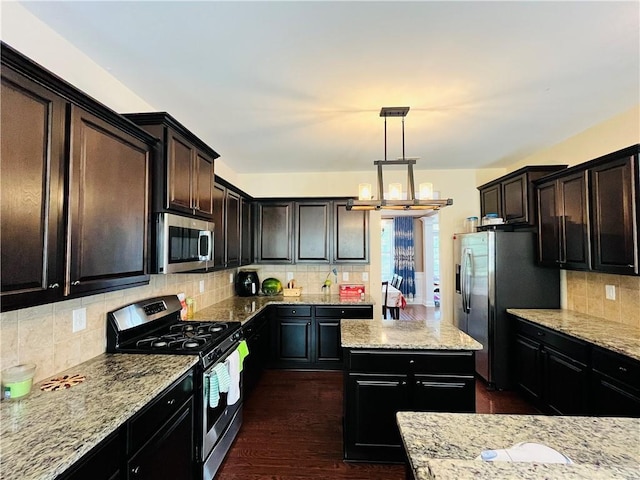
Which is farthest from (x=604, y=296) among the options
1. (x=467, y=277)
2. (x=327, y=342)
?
(x=327, y=342)

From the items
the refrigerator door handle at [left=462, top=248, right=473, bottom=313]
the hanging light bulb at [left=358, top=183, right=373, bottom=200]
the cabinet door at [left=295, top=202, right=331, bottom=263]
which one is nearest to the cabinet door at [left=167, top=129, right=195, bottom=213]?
the hanging light bulb at [left=358, top=183, right=373, bottom=200]

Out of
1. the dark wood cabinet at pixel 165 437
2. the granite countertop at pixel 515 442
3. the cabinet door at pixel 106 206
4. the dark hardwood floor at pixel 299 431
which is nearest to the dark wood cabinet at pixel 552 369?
the dark hardwood floor at pixel 299 431

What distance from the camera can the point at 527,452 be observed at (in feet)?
3.21

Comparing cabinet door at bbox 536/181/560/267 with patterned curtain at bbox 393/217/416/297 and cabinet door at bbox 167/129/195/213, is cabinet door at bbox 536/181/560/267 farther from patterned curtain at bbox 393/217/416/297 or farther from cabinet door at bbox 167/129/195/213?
patterned curtain at bbox 393/217/416/297

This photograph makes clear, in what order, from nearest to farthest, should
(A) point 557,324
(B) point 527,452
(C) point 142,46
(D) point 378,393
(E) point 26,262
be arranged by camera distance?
(B) point 527,452
(E) point 26,262
(C) point 142,46
(D) point 378,393
(A) point 557,324

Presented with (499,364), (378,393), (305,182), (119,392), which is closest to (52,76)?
(119,392)

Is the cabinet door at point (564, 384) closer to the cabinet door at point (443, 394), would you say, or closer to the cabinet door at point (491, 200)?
the cabinet door at point (443, 394)

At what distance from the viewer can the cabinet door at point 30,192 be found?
1.11 m

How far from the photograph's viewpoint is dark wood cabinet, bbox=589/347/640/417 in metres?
2.06

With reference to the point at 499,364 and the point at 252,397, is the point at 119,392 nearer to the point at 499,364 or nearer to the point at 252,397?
the point at 252,397

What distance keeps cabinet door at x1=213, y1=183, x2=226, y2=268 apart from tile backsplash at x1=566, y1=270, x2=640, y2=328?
12.2 feet

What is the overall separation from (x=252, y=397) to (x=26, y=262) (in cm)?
275

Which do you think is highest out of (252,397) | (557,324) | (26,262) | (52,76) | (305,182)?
(305,182)

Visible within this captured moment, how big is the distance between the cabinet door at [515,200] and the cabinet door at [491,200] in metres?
0.10
